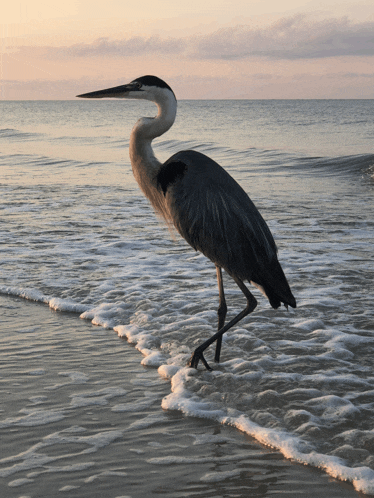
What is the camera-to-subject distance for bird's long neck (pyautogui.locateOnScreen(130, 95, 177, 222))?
4.89 m

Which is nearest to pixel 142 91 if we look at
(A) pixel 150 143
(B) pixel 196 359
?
(A) pixel 150 143

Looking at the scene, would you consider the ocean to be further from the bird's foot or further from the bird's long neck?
the bird's long neck

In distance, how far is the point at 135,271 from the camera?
7.10 meters

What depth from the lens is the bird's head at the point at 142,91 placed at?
15.9 ft

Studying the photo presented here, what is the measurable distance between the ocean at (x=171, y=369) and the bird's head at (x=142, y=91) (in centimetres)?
123

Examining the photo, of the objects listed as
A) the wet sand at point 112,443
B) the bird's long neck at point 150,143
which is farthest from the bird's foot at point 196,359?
the bird's long neck at point 150,143

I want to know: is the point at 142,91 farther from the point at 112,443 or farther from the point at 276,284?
the point at 112,443

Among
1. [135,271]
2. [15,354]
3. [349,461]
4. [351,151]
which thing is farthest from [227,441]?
[351,151]

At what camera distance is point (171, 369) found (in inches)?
172

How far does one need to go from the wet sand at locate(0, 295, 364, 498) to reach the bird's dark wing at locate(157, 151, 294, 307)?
99cm

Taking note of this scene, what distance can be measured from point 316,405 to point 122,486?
142 cm

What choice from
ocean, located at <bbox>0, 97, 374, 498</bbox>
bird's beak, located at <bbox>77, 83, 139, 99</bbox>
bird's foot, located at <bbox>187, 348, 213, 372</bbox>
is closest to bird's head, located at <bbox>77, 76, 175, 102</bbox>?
bird's beak, located at <bbox>77, 83, 139, 99</bbox>

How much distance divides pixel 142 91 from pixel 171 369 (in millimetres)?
2231

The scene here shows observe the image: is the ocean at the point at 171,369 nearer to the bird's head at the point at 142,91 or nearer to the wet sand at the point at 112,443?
the wet sand at the point at 112,443
